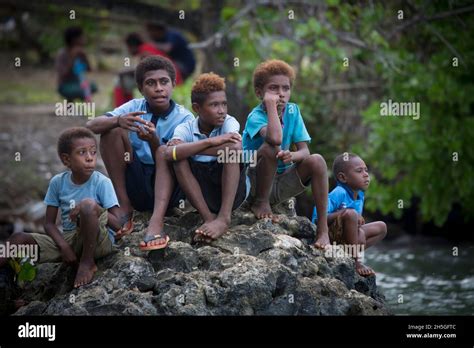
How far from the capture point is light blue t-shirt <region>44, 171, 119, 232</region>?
708 cm

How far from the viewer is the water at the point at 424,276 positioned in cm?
977

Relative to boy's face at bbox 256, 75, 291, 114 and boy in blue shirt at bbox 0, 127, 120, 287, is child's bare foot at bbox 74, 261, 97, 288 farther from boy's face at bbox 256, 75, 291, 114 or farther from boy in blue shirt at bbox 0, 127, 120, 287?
boy's face at bbox 256, 75, 291, 114

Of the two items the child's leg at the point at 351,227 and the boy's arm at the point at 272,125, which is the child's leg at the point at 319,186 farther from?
the boy's arm at the point at 272,125

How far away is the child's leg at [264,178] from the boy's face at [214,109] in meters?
0.33

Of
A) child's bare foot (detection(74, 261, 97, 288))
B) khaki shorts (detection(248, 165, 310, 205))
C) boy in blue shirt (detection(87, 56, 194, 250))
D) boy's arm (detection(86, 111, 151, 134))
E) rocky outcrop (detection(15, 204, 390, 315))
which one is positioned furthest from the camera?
khaki shorts (detection(248, 165, 310, 205))

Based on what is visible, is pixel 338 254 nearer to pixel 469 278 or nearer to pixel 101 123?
pixel 101 123

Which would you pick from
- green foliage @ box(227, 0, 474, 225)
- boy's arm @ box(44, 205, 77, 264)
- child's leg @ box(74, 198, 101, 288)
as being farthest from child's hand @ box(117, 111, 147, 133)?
green foliage @ box(227, 0, 474, 225)

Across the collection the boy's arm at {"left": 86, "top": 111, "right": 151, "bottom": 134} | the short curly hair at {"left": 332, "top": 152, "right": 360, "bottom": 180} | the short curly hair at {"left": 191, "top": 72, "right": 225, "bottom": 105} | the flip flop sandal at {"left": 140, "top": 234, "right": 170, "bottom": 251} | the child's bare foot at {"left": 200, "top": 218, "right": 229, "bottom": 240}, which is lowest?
the flip flop sandal at {"left": 140, "top": 234, "right": 170, "bottom": 251}

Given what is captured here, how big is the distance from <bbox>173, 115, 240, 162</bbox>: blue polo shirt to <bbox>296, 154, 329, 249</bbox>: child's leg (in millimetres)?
534

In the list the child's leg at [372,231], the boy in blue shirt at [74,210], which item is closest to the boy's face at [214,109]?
the boy in blue shirt at [74,210]

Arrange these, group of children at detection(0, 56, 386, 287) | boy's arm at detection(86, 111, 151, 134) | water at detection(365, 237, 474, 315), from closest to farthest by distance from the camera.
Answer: group of children at detection(0, 56, 386, 287) → boy's arm at detection(86, 111, 151, 134) → water at detection(365, 237, 474, 315)

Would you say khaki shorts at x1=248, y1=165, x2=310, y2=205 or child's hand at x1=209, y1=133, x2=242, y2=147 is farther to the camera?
khaki shorts at x1=248, y1=165, x2=310, y2=205

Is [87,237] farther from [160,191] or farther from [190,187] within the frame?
[190,187]

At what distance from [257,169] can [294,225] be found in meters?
0.50
